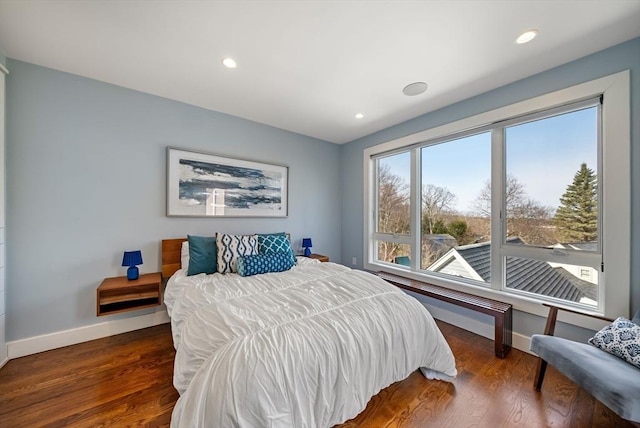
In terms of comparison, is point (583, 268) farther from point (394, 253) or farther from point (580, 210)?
point (394, 253)

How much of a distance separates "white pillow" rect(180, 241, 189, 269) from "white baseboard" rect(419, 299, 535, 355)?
297cm

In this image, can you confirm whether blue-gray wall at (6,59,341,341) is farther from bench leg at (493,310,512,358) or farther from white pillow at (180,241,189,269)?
bench leg at (493,310,512,358)

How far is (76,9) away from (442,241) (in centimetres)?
387

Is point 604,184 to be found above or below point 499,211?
above

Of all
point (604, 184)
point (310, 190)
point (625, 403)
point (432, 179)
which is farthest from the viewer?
point (310, 190)

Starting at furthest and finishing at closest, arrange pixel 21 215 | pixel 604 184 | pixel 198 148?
pixel 198 148 < pixel 21 215 < pixel 604 184

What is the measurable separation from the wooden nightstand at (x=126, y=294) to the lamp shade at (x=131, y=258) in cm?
19

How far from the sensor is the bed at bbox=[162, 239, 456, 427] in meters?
1.05

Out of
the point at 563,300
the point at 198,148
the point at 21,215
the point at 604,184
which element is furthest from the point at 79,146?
the point at 563,300

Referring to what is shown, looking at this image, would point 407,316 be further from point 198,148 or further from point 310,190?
point 198,148

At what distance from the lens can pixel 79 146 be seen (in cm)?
229

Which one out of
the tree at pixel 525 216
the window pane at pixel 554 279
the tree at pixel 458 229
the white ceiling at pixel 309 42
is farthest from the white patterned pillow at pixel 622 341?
the white ceiling at pixel 309 42

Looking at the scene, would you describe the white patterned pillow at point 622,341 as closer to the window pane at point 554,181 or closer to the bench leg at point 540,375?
the bench leg at point 540,375

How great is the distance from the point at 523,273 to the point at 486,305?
1.69 ft
